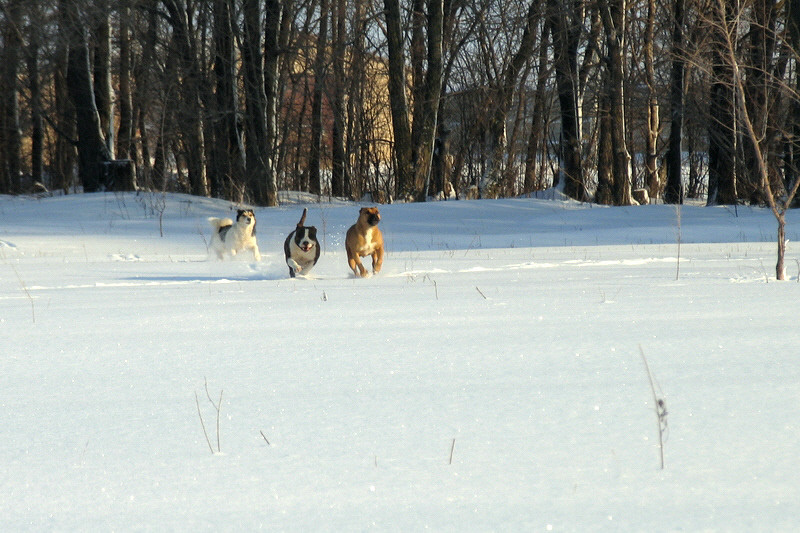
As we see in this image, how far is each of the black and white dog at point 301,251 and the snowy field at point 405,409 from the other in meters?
1.85

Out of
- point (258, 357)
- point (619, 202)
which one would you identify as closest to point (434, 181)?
point (619, 202)

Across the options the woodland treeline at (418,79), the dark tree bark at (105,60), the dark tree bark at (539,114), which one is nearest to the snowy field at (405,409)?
the woodland treeline at (418,79)

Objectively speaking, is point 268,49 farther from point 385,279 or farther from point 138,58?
point 385,279

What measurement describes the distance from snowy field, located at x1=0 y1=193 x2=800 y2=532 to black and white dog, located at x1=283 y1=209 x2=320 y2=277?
1846 mm

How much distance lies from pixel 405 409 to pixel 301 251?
5060 millimetres

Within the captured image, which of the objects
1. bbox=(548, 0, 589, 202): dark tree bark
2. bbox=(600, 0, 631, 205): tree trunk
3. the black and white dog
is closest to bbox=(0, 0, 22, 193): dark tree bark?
bbox=(548, 0, 589, 202): dark tree bark

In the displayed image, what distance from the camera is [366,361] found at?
2.68m

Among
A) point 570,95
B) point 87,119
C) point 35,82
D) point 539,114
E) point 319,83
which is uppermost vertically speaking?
point 35,82

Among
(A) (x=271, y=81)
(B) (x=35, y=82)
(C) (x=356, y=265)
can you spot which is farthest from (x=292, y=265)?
(B) (x=35, y=82)

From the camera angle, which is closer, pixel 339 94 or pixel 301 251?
pixel 301 251

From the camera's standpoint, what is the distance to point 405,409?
2.06 meters

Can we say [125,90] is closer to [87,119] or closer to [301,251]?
[87,119]

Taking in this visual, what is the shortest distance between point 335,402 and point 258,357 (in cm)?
73

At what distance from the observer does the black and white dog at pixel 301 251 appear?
7.01 metres
